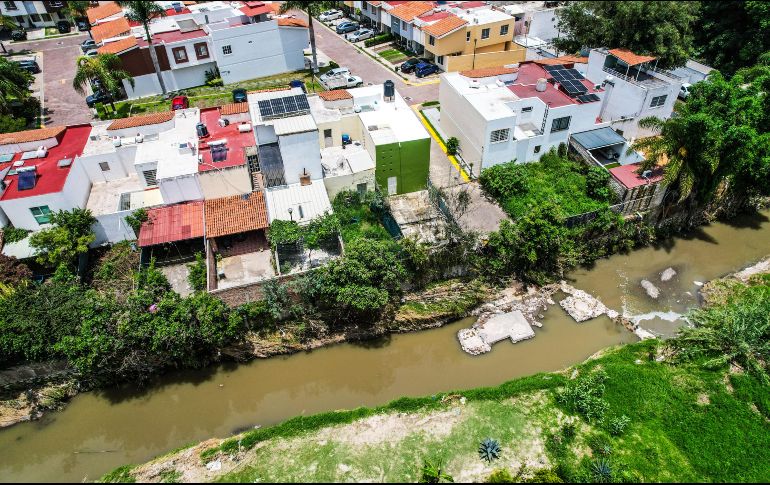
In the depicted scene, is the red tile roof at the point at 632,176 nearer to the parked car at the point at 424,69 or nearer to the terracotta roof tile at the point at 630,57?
the terracotta roof tile at the point at 630,57

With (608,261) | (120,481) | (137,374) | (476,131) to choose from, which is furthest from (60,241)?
(608,261)

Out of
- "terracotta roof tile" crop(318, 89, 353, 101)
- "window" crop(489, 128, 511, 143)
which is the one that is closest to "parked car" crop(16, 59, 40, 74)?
"terracotta roof tile" crop(318, 89, 353, 101)

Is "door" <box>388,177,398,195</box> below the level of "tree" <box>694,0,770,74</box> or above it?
below

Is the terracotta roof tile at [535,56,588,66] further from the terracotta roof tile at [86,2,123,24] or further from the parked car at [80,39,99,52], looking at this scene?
the parked car at [80,39,99,52]

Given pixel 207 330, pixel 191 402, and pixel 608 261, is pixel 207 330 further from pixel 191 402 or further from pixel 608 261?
pixel 608 261

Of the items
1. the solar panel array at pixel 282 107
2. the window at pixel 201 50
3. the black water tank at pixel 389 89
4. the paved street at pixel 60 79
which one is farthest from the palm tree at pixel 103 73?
the black water tank at pixel 389 89

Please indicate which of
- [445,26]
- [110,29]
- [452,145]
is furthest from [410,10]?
[110,29]

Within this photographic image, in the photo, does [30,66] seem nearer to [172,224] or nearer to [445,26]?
[172,224]
